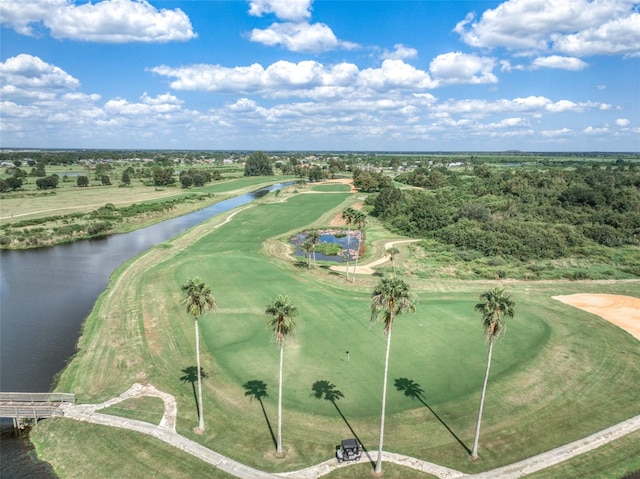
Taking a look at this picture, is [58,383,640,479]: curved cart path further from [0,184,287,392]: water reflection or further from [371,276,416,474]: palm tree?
[0,184,287,392]: water reflection

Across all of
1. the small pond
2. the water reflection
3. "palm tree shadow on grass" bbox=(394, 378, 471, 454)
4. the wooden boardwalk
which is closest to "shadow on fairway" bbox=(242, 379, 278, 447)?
"palm tree shadow on grass" bbox=(394, 378, 471, 454)

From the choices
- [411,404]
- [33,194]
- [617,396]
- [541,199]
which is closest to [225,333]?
[411,404]

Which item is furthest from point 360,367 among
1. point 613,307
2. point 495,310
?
point 613,307

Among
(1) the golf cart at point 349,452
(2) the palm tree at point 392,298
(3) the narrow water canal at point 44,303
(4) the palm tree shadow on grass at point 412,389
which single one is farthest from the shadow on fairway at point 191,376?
(2) the palm tree at point 392,298

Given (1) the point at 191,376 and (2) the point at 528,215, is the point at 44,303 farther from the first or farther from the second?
(2) the point at 528,215

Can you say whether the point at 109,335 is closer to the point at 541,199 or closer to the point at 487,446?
the point at 487,446

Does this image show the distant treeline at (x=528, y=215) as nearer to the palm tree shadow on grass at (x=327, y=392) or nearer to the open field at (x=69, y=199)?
the palm tree shadow on grass at (x=327, y=392)

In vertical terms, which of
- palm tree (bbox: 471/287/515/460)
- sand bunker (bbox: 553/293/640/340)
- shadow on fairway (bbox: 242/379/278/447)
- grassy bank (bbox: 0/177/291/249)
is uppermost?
palm tree (bbox: 471/287/515/460)
